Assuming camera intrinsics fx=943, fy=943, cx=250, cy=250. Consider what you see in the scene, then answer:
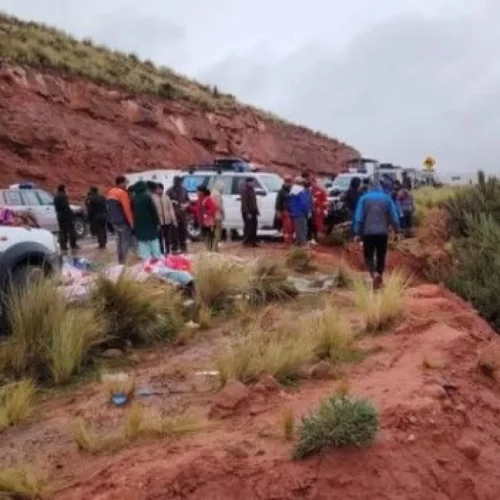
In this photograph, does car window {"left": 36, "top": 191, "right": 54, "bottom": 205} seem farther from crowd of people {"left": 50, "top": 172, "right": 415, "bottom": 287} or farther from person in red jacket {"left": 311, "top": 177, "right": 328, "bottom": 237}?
person in red jacket {"left": 311, "top": 177, "right": 328, "bottom": 237}

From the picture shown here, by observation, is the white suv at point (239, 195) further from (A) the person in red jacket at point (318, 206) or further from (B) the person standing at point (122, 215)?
(B) the person standing at point (122, 215)

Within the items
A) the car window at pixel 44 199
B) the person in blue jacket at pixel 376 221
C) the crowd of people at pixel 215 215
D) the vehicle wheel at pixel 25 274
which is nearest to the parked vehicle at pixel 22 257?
the vehicle wheel at pixel 25 274

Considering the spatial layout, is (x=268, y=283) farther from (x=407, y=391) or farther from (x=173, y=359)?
(x=407, y=391)

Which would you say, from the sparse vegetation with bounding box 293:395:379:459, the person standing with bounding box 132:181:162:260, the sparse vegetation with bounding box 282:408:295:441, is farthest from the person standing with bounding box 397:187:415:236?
the sparse vegetation with bounding box 293:395:379:459

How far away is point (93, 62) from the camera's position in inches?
1709

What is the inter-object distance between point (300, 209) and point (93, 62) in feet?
87.6

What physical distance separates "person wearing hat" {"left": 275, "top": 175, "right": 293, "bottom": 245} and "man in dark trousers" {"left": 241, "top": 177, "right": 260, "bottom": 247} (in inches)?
21.0

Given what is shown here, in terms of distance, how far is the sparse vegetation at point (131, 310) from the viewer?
991 cm

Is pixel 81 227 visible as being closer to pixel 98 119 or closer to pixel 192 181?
pixel 192 181

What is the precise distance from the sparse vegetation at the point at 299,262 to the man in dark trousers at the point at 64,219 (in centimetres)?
794

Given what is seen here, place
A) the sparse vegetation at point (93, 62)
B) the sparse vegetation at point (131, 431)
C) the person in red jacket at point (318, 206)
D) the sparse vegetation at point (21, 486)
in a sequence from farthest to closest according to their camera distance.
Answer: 1. the sparse vegetation at point (93, 62)
2. the person in red jacket at point (318, 206)
3. the sparse vegetation at point (131, 431)
4. the sparse vegetation at point (21, 486)

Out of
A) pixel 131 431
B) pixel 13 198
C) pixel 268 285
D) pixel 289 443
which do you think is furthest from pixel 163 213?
pixel 289 443

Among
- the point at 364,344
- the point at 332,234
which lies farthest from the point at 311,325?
the point at 332,234

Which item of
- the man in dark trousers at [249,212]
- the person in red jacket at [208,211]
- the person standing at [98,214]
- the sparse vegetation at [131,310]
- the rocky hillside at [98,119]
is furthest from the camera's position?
the rocky hillside at [98,119]
